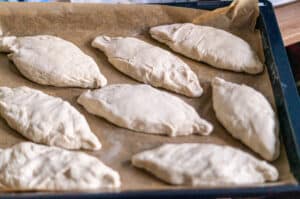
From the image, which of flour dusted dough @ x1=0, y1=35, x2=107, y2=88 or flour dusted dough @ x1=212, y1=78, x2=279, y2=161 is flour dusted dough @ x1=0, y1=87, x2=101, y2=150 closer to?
flour dusted dough @ x1=0, y1=35, x2=107, y2=88

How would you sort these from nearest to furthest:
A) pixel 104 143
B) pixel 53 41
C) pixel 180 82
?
pixel 104 143, pixel 180 82, pixel 53 41

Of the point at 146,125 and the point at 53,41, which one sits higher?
the point at 53,41

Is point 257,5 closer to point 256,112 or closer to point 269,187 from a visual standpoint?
point 256,112

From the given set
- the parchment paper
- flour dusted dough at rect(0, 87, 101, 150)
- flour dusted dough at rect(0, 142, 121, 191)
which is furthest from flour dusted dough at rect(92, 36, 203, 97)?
flour dusted dough at rect(0, 142, 121, 191)

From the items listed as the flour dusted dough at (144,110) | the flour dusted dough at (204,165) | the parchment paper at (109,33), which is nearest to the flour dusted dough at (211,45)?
the parchment paper at (109,33)

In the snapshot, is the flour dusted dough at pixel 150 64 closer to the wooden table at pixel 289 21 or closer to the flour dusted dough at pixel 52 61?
the flour dusted dough at pixel 52 61

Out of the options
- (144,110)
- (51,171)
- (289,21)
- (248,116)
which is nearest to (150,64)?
(144,110)

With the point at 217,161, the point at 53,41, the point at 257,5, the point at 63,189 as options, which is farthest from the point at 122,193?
the point at 257,5
